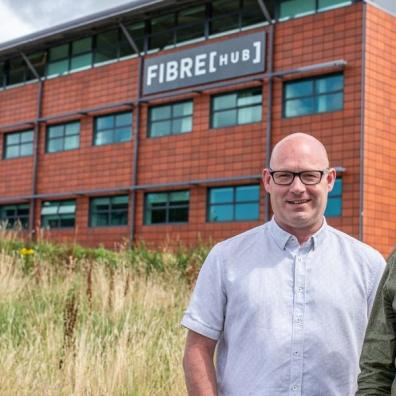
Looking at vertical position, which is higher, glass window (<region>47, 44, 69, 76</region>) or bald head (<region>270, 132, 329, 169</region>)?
glass window (<region>47, 44, 69, 76</region>)

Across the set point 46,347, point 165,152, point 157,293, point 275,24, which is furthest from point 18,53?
point 46,347

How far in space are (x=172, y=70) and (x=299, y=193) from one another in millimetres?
22870

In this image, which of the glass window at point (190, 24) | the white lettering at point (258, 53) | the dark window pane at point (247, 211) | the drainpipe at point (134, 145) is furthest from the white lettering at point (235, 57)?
the dark window pane at point (247, 211)

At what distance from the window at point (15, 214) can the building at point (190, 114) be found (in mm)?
68

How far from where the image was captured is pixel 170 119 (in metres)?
25.8

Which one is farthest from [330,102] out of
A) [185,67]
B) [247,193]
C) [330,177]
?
[330,177]

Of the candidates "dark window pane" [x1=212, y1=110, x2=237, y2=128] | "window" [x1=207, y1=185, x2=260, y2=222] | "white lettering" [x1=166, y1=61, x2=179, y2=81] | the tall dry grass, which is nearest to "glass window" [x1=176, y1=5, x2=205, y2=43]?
"white lettering" [x1=166, y1=61, x2=179, y2=81]

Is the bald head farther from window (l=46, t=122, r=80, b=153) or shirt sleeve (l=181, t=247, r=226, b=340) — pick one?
window (l=46, t=122, r=80, b=153)

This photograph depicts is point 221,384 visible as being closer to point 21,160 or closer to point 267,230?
point 267,230

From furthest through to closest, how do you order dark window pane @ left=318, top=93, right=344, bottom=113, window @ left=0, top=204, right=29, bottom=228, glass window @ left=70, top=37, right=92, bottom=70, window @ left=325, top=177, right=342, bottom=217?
window @ left=0, top=204, right=29, bottom=228 < glass window @ left=70, top=37, right=92, bottom=70 < dark window pane @ left=318, top=93, right=344, bottom=113 < window @ left=325, top=177, right=342, bottom=217

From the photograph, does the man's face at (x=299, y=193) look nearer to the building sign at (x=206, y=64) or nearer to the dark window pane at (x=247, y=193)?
the dark window pane at (x=247, y=193)

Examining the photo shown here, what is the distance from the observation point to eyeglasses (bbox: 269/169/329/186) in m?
3.03

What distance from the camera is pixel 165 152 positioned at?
2559 centimetres

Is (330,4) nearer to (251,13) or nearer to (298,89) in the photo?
(298,89)
